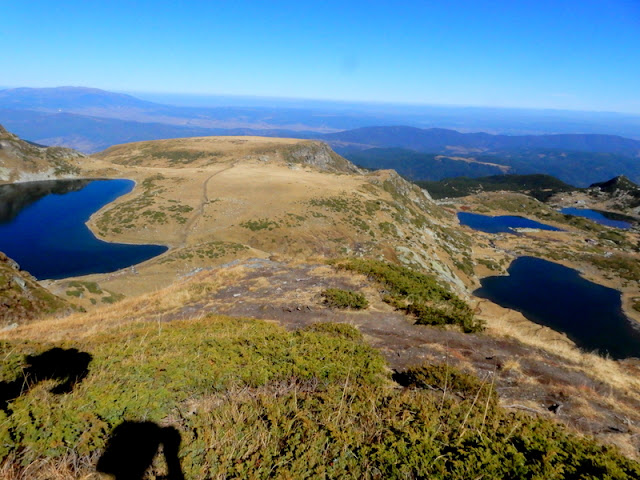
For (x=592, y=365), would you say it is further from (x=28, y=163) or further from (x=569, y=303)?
(x=28, y=163)

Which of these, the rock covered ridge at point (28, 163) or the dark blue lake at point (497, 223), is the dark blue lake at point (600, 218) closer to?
the dark blue lake at point (497, 223)

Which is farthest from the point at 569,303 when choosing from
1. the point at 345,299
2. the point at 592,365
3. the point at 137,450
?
the point at 137,450

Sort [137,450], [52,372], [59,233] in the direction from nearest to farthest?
[137,450] → [52,372] → [59,233]

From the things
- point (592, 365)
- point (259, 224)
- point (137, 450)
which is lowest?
point (259, 224)

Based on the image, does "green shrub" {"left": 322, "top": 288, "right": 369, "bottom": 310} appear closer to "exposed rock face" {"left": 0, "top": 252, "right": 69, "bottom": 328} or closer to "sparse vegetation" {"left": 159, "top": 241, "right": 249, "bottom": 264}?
"exposed rock face" {"left": 0, "top": 252, "right": 69, "bottom": 328}

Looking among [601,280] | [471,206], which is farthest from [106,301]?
[471,206]

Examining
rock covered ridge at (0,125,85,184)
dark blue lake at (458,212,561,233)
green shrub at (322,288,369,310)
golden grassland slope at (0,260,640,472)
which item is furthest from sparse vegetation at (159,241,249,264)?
dark blue lake at (458,212,561,233)

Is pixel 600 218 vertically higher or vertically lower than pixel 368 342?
lower

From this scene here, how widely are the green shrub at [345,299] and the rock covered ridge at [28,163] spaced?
106 m

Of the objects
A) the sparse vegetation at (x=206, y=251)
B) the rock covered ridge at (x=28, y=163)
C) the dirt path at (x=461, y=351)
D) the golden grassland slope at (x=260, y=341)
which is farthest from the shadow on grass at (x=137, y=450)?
the rock covered ridge at (x=28, y=163)

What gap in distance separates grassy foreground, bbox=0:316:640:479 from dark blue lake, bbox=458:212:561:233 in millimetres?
144290

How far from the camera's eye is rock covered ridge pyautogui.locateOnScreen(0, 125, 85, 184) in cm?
8462

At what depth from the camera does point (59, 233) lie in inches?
2185

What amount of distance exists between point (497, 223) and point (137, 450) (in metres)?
173
